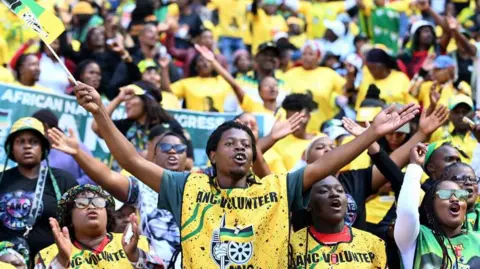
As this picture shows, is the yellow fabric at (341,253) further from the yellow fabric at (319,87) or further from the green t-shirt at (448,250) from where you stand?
the yellow fabric at (319,87)

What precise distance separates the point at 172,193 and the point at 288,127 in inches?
55.7

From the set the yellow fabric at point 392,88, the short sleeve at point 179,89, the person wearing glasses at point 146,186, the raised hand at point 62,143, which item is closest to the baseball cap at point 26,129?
the person wearing glasses at point 146,186

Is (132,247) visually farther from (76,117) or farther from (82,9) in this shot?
(82,9)

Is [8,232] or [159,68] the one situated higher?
[159,68]

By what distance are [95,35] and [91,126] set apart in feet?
9.16

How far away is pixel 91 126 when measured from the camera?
11031 mm

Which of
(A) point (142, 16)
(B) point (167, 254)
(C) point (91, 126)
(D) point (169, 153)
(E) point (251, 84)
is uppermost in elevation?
(A) point (142, 16)

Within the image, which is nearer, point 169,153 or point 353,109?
point 169,153

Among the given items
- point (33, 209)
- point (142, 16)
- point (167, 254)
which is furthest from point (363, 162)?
point (142, 16)

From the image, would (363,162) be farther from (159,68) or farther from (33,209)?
(159,68)

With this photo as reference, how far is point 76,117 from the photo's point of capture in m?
11.1

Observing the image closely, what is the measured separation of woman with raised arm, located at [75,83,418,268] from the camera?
6891mm

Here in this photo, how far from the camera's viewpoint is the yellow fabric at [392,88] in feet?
41.9

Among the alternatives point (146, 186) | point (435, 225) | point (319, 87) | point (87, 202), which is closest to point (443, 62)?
point (319, 87)
